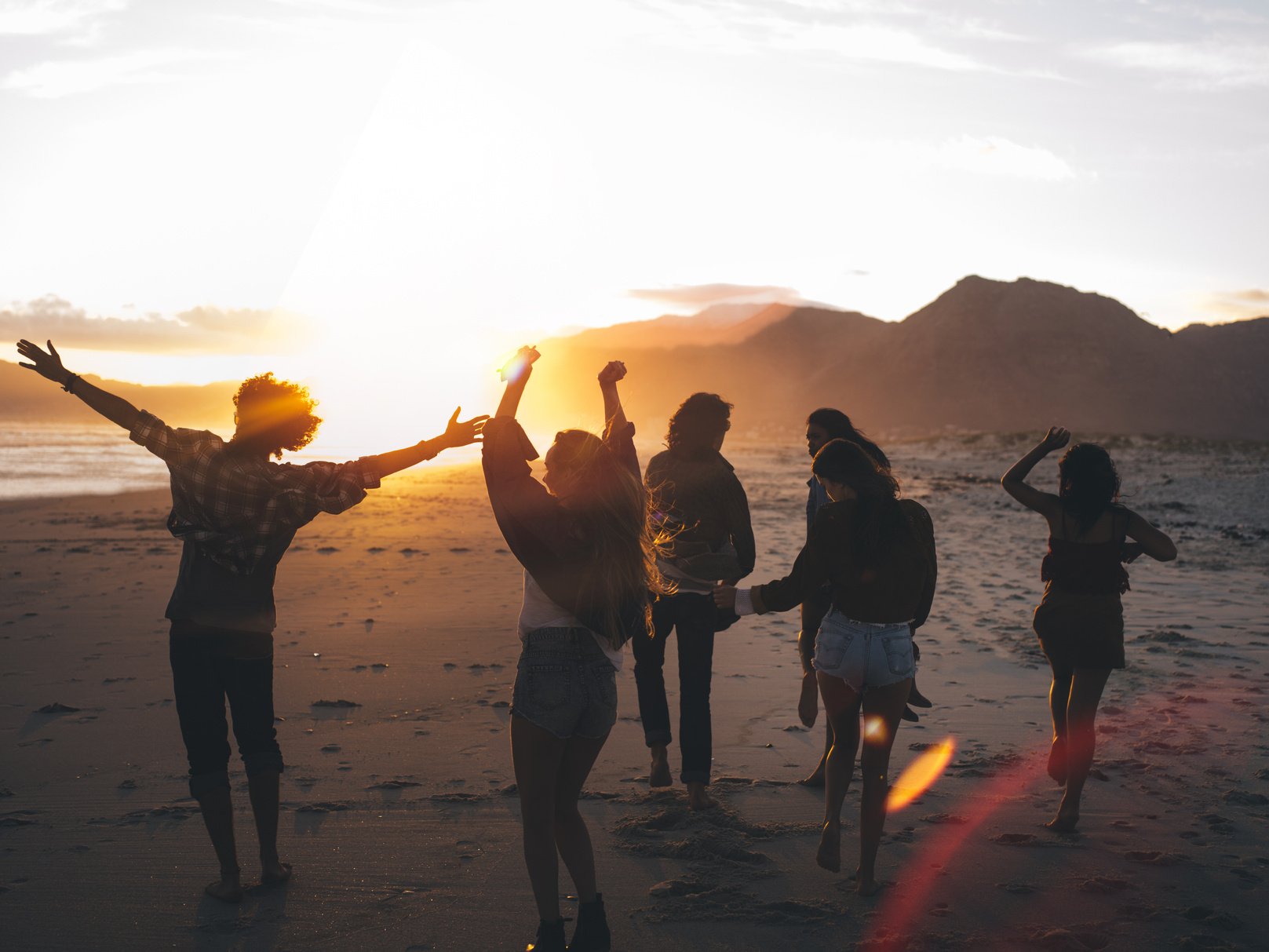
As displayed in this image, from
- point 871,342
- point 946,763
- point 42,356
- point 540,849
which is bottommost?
point 946,763

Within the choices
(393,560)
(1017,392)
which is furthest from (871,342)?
(393,560)

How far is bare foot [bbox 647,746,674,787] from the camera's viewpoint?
525 centimetres

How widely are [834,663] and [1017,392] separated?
167582 millimetres

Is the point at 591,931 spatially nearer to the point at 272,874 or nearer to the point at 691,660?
the point at 272,874

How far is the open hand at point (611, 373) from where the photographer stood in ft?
16.2

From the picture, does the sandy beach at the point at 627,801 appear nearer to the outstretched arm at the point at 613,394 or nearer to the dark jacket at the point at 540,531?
the dark jacket at the point at 540,531

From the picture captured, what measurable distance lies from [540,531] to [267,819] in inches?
74.2

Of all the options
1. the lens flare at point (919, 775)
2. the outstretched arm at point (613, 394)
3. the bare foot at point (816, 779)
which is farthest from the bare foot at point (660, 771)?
the outstretched arm at point (613, 394)

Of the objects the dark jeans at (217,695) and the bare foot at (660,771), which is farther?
the bare foot at (660,771)

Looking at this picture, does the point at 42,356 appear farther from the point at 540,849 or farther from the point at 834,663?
the point at 834,663

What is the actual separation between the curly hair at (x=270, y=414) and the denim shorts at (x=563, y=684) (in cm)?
145

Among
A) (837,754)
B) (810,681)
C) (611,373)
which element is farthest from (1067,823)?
(611,373)

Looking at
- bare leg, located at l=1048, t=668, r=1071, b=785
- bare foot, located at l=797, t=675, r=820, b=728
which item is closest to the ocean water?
bare foot, located at l=797, t=675, r=820, b=728

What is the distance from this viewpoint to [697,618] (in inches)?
200
